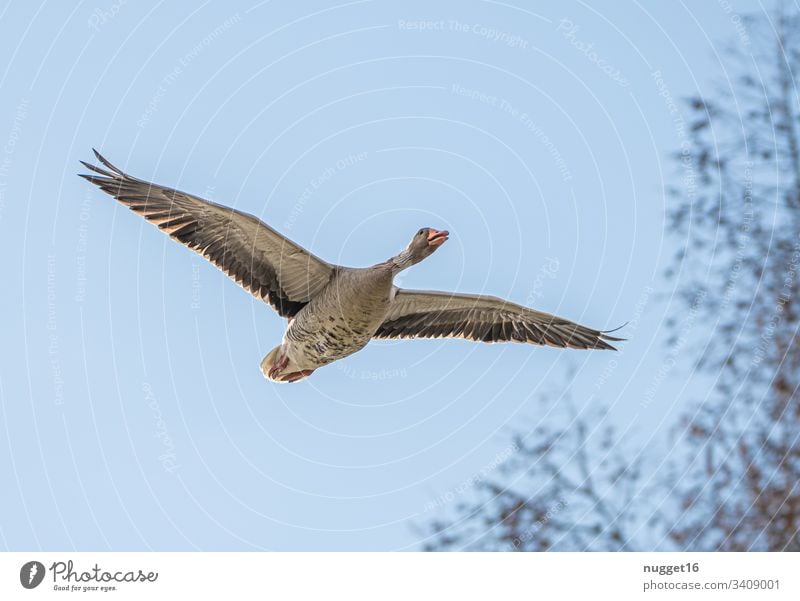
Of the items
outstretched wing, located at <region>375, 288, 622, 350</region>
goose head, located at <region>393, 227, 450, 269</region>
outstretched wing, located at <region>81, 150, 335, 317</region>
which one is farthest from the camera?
outstretched wing, located at <region>375, 288, 622, 350</region>

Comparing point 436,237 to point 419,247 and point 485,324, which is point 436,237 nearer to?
point 419,247

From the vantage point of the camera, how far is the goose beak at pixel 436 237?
44.4ft

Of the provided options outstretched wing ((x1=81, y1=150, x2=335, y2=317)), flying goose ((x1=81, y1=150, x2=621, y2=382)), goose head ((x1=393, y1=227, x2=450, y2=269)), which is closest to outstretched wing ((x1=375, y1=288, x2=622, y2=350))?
flying goose ((x1=81, y1=150, x2=621, y2=382))

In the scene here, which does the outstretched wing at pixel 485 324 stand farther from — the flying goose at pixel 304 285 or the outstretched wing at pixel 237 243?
the outstretched wing at pixel 237 243

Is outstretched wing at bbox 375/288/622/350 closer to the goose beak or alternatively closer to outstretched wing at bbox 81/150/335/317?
outstretched wing at bbox 81/150/335/317

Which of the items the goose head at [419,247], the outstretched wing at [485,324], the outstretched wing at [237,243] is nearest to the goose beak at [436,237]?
the goose head at [419,247]

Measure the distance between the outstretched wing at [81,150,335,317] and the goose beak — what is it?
1462mm

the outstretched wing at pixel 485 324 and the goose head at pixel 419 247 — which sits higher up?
the goose head at pixel 419 247

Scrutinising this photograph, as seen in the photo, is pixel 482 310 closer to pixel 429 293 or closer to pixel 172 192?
pixel 429 293

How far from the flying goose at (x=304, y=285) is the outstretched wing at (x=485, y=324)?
0.7 inches

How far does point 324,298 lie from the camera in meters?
14.1

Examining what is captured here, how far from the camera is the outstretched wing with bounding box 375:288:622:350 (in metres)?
15.6
